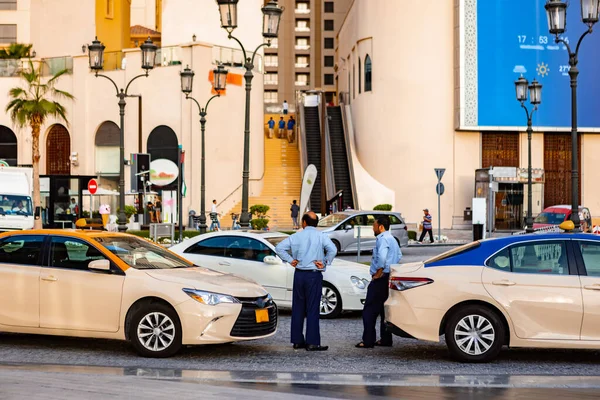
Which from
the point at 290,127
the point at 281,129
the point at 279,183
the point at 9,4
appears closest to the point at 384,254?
the point at 279,183

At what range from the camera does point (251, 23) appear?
60.8 m

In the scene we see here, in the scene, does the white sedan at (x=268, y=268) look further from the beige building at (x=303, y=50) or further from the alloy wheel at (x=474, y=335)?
the beige building at (x=303, y=50)

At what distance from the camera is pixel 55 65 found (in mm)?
55062

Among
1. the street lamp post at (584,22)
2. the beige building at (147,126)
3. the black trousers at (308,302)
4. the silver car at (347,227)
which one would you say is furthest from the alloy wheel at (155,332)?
the beige building at (147,126)

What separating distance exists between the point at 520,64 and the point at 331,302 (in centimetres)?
3818

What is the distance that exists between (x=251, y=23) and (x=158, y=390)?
178 ft

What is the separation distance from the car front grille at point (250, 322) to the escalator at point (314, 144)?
39.5m

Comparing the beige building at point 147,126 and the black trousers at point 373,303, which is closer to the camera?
the black trousers at point 373,303

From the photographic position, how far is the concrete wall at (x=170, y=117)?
171 feet

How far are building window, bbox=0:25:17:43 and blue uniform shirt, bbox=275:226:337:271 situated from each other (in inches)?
2144

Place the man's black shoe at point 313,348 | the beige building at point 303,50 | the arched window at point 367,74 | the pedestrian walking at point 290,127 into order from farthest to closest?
the beige building at point 303,50 < the pedestrian walking at point 290,127 < the arched window at point 367,74 < the man's black shoe at point 313,348

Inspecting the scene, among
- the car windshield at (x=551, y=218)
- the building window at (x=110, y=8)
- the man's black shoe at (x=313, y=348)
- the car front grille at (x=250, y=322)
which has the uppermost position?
the building window at (x=110, y=8)

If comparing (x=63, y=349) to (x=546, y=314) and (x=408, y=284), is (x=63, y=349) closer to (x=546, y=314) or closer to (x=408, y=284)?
(x=408, y=284)

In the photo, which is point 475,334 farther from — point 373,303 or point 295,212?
point 295,212
